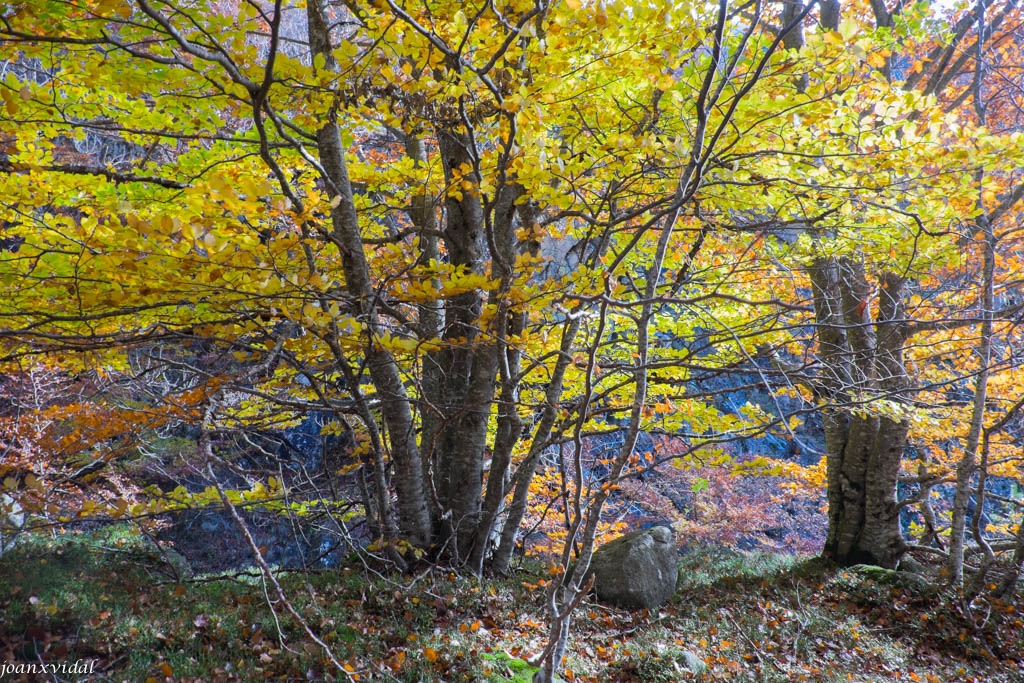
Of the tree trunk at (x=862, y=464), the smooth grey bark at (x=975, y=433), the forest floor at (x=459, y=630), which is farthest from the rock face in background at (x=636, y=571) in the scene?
the smooth grey bark at (x=975, y=433)

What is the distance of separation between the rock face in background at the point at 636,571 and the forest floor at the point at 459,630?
31 cm

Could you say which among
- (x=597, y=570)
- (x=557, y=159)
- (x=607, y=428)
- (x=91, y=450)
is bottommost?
(x=597, y=570)

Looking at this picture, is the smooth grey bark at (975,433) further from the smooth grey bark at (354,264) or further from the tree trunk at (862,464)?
the smooth grey bark at (354,264)

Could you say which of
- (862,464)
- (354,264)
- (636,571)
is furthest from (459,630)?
(862,464)

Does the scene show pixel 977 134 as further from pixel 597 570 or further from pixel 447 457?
pixel 597 570

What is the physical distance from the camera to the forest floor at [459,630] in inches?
148

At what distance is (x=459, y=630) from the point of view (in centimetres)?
438

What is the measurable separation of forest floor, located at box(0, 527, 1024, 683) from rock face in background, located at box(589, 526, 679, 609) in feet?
1.02

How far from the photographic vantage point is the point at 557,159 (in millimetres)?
3760

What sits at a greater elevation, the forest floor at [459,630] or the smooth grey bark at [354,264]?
the smooth grey bark at [354,264]

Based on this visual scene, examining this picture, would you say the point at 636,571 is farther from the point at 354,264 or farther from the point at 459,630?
the point at 354,264

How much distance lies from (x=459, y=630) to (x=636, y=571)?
3.59 m

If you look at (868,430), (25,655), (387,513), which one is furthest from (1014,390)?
Answer: (25,655)

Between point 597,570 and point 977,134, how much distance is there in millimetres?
5956
